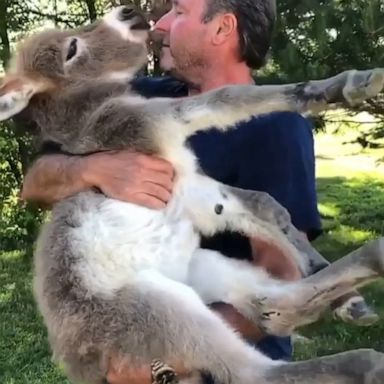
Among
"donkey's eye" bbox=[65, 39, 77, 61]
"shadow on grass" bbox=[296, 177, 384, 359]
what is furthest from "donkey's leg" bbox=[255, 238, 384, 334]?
"shadow on grass" bbox=[296, 177, 384, 359]

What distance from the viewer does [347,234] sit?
10555 millimetres

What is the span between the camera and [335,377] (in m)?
2.63

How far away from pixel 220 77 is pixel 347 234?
7.56 metres

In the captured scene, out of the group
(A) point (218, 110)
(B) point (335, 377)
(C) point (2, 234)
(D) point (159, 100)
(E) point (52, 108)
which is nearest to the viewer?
(B) point (335, 377)

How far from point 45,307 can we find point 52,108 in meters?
0.72

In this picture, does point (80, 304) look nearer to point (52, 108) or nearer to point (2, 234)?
point (52, 108)

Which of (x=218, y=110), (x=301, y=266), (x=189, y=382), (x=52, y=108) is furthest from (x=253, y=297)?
(x=52, y=108)

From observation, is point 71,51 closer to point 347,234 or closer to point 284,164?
point 284,164

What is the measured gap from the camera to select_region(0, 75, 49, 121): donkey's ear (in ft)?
10.2

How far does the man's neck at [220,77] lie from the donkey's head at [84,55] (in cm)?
28

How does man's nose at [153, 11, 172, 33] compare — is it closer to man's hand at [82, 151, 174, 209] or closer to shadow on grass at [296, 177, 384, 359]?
man's hand at [82, 151, 174, 209]

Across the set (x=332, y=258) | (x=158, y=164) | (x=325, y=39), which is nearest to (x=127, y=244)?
(x=158, y=164)

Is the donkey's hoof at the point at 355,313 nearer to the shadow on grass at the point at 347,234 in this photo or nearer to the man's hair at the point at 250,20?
the man's hair at the point at 250,20

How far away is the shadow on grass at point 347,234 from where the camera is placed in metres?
7.21
